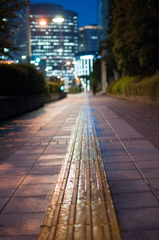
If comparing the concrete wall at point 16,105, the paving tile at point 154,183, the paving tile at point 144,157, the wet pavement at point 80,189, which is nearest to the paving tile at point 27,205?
the wet pavement at point 80,189

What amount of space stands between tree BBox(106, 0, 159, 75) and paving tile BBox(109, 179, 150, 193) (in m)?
12.7

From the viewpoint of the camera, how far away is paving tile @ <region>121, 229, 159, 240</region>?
2.94 meters

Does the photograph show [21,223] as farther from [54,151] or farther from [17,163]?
[54,151]

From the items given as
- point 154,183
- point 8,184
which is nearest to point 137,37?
point 154,183

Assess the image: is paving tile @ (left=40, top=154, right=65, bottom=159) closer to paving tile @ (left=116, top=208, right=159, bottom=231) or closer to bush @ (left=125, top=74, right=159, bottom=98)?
paving tile @ (left=116, top=208, right=159, bottom=231)

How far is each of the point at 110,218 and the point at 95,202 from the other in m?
0.52

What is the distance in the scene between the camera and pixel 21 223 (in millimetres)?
3346

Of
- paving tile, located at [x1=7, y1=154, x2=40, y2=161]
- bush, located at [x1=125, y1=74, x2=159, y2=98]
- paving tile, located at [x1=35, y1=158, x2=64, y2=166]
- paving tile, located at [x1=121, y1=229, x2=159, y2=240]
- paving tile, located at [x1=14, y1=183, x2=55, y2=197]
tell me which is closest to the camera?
paving tile, located at [x1=121, y1=229, x2=159, y2=240]

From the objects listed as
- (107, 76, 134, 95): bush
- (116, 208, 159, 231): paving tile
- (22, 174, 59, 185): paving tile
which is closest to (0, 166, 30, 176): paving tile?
(22, 174, 59, 185): paving tile

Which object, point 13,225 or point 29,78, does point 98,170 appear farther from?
point 29,78

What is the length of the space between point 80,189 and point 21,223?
1.22 meters

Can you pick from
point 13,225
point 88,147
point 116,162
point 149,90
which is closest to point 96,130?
point 88,147

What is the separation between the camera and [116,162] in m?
5.84

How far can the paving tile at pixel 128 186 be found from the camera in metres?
4.27
